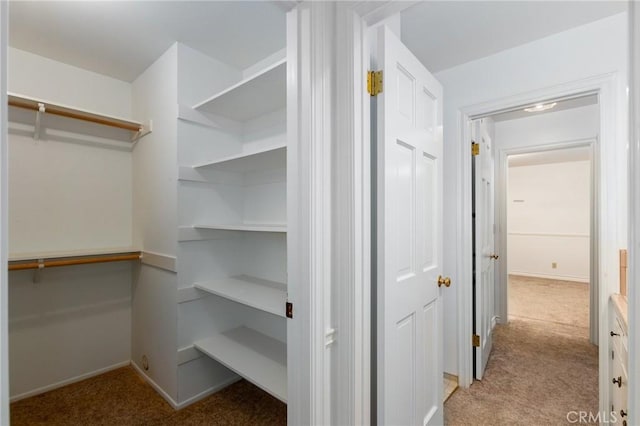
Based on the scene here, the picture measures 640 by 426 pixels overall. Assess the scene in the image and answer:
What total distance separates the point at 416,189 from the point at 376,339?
70cm

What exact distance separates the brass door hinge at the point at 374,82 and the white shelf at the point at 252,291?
112 centimetres

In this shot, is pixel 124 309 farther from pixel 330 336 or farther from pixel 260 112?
pixel 330 336

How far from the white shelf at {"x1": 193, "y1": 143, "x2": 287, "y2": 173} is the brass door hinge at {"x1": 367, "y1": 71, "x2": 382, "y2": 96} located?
0.54 m

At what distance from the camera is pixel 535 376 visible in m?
2.34

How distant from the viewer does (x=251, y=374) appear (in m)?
1.74

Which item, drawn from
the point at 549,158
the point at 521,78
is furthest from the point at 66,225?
the point at 549,158

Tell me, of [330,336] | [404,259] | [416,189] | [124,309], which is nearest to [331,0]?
[416,189]

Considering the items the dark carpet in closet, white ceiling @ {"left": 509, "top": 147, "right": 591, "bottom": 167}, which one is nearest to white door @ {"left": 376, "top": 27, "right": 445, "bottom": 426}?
the dark carpet in closet

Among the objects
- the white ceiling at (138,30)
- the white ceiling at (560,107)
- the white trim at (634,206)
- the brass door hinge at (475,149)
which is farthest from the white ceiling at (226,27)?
the white trim at (634,206)

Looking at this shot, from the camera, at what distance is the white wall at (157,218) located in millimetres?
2047

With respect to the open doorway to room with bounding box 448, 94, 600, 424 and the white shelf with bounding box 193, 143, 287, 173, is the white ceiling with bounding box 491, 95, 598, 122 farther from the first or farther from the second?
the white shelf with bounding box 193, 143, 287, 173

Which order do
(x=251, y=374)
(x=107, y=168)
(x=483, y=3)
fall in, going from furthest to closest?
(x=107, y=168) → (x=251, y=374) → (x=483, y=3)

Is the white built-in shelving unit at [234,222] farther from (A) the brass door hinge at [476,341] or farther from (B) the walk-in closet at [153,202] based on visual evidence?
(A) the brass door hinge at [476,341]

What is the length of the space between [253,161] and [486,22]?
5.34ft
